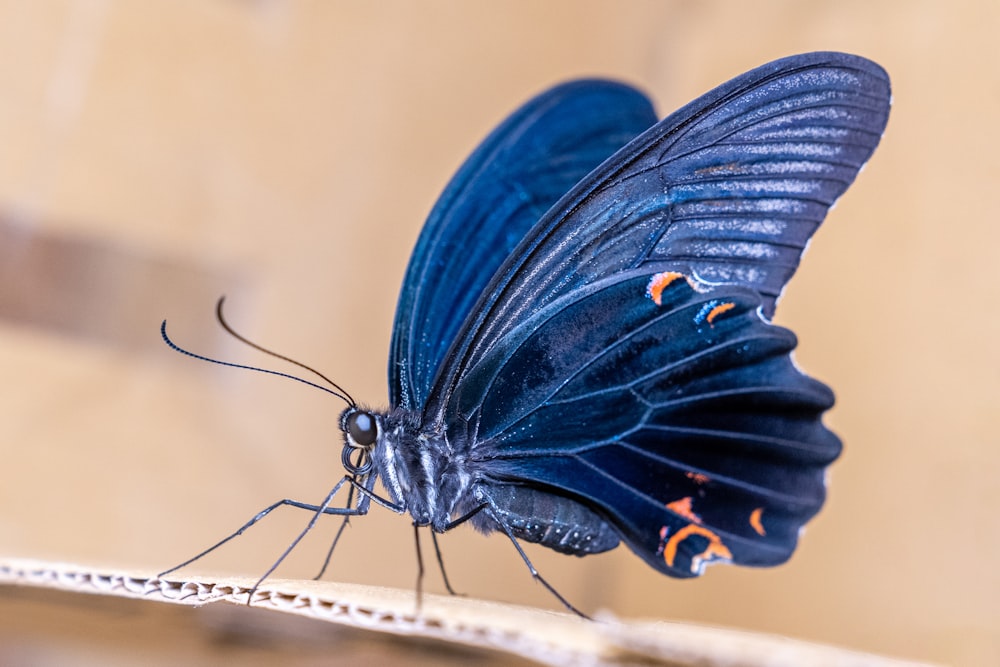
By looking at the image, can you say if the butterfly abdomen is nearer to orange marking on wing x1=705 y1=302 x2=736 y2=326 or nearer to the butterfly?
the butterfly

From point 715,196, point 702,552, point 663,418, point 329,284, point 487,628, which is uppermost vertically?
point 329,284

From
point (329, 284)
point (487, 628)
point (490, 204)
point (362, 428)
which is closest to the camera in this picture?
point (487, 628)

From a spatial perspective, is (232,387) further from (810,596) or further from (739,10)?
(739,10)

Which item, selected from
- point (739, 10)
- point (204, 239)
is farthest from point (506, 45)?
point (204, 239)

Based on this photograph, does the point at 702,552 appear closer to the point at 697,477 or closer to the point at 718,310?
the point at 697,477

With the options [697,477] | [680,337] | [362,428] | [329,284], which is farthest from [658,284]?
[329,284]

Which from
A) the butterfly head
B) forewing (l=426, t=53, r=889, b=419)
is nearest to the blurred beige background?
the butterfly head

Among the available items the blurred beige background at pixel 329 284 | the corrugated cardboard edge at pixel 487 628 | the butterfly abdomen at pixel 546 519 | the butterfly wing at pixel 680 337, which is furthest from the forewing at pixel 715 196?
the blurred beige background at pixel 329 284
